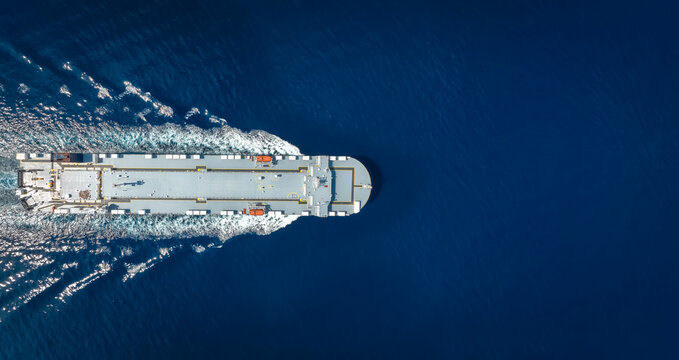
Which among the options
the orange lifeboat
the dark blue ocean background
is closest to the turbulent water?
the dark blue ocean background

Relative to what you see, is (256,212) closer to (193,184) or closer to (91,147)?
(193,184)

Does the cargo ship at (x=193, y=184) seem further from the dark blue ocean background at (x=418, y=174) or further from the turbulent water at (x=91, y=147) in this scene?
the dark blue ocean background at (x=418, y=174)

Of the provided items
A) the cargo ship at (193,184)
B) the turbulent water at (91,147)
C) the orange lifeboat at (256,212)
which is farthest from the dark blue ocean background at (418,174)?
the orange lifeboat at (256,212)

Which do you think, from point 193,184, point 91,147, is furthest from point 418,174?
point 91,147

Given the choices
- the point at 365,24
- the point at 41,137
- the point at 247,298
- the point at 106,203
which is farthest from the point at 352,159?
the point at 41,137

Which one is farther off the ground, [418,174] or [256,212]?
[418,174]

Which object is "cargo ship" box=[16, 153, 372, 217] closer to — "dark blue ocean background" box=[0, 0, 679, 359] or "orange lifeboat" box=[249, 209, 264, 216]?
"orange lifeboat" box=[249, 209, 264, 216]
